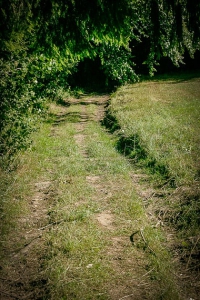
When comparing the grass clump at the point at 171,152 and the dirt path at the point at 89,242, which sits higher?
the grass clump at the point at 171,152

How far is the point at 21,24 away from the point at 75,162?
12.7 ft

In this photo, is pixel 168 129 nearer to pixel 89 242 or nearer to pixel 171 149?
pixel 171 149

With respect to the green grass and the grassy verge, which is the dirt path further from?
the green grass

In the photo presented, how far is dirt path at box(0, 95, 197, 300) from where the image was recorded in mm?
2707

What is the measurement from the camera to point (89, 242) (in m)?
3.36

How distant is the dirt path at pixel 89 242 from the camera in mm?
2707

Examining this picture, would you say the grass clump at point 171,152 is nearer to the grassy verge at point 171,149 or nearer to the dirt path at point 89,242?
the grassy verge at point 171,149

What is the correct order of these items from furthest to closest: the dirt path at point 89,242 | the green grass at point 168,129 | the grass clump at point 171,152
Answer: the green grass at point 168,129
the grass clump at point 171,152
the dirt path at point 89,242

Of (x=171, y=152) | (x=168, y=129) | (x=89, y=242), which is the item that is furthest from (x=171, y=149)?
(x=89, y=242)

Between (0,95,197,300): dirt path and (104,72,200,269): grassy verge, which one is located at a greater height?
(104,72,200,269): grassy verge

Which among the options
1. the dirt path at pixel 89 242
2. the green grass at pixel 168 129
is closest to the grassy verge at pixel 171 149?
the green grass at pixel 168 129

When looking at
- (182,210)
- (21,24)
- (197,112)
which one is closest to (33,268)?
(182,210)

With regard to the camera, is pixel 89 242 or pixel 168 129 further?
pixel 168 129

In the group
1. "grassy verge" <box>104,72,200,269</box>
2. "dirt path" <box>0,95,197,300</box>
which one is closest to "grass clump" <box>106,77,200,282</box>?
"grassy verge" <box>104,72,200,269</box>
